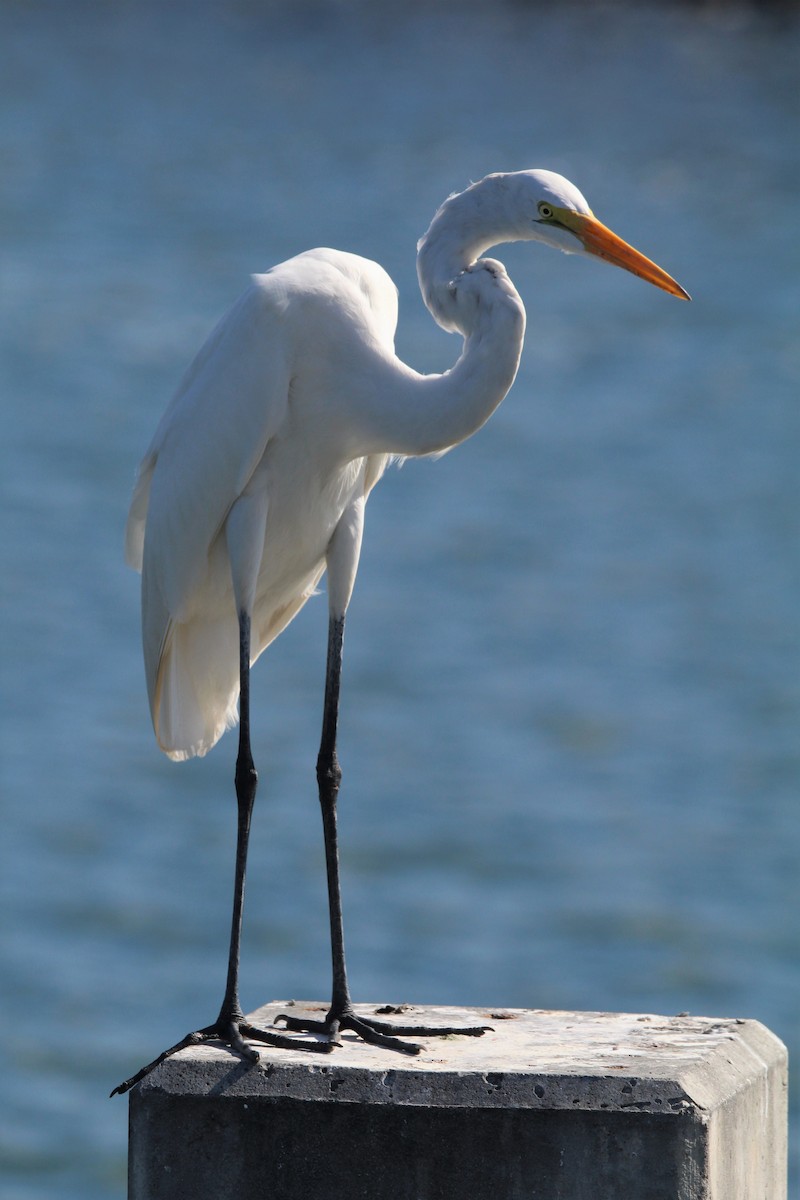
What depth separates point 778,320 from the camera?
26.8m

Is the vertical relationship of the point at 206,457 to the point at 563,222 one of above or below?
below

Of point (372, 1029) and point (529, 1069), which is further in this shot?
point (372, 1029)

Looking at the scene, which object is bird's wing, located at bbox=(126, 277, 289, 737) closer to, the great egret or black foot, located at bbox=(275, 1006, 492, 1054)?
the great egret

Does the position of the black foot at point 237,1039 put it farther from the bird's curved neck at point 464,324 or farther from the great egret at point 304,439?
the bird's curved neck at point 464,324

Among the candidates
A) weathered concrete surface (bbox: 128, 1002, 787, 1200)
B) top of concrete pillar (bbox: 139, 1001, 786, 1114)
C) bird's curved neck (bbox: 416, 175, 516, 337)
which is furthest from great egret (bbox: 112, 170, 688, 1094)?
weathered concrete surface (bbox: 128, 1002, 787, 1200)

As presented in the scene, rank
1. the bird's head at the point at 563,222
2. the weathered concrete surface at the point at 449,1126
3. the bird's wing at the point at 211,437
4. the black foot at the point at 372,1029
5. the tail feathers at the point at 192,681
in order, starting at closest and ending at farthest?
the weathered concrete surface at the point at 449,1126, the black foot at the point at 372,1029, the bird's head at the point at 563,222, the bird's wing at the point at 211,437, the tail feathers at the point at 192,681

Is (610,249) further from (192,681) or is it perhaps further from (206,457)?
(192,681)

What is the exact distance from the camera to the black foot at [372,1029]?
146 inches

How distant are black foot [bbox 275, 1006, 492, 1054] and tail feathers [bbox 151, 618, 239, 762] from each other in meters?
0.91

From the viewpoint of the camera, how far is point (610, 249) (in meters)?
3.92

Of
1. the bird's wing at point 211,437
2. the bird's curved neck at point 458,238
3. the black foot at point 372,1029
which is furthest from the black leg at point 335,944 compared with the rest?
the bird's curved neck at point 458,238

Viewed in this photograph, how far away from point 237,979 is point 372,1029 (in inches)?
12.5

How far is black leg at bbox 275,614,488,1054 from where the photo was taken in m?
3.74

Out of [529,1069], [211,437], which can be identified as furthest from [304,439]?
[529,1069]
